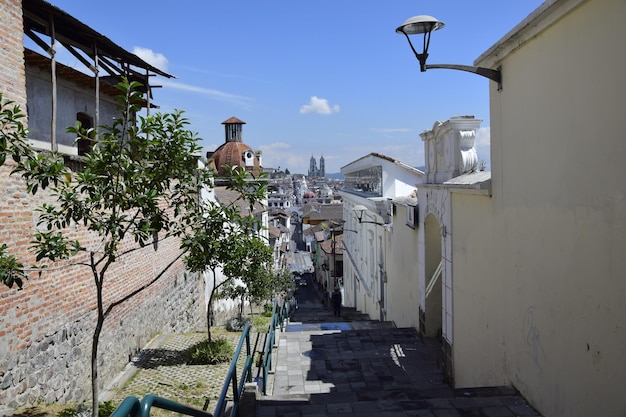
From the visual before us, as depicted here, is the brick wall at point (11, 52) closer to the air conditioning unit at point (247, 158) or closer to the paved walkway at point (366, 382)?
the paved walkway at point (366, 382)

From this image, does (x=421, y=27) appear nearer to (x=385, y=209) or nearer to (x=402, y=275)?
(x=402, y=275)

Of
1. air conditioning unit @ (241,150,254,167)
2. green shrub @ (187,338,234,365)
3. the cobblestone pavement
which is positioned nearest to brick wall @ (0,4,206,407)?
the cobblestone pavement

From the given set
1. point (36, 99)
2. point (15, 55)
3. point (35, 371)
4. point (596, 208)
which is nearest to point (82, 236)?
point (35, 371)

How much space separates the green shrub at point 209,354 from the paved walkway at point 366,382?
1174 millimetres

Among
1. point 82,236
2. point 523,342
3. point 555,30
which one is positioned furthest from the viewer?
point 82,236

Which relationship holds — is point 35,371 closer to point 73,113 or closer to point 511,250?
point 511,250

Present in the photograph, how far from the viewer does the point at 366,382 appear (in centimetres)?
873

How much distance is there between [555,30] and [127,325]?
30.0ft

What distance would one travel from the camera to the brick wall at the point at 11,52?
664cm

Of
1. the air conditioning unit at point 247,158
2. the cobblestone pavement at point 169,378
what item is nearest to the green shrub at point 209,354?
the cobblestone pavement at point 169,378

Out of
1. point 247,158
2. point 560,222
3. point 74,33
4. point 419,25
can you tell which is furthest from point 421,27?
point 247,158

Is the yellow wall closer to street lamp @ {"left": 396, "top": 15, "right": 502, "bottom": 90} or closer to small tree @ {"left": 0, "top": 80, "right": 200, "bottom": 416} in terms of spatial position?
street lamp @ {"left": 396, "top": 15, "right": 502, "bottom": 90}

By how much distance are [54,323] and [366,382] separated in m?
5.10

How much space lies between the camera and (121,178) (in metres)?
5.79
